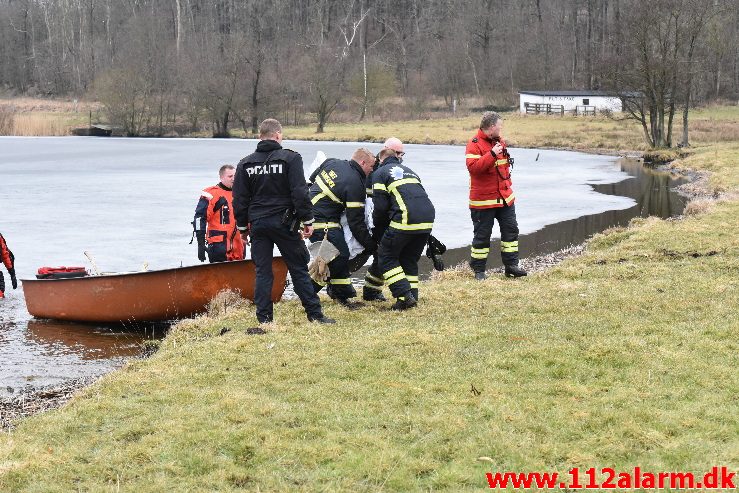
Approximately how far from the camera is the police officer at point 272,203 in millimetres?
8578

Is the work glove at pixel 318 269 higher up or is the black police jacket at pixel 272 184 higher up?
the black police jacket at pixel 272 184

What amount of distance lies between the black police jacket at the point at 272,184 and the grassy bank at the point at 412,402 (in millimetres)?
1178

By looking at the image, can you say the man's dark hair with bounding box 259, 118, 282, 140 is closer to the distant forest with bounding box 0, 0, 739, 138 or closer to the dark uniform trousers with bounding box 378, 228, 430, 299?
the dark uniform trousers with bounding box 378, 228, 430, 299

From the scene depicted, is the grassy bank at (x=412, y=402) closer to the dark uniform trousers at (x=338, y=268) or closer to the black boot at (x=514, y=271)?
the dark uniform trousers at (x=338, y=268)

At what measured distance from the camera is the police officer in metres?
8.58

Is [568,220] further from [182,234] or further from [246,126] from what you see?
[246,126]

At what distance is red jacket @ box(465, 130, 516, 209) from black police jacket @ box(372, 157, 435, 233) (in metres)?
2.06

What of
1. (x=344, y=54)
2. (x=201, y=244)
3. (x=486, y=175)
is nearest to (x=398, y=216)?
(x=486, y=175)

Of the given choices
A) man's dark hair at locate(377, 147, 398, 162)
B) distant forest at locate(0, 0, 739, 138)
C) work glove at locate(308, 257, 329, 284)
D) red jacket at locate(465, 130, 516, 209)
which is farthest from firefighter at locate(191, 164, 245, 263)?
distant forest at locate(0, 0, 739, 138)

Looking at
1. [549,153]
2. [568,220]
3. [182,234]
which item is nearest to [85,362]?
[182,234]

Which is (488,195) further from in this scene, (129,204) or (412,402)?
(129,204)

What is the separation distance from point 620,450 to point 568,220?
15.9 meters

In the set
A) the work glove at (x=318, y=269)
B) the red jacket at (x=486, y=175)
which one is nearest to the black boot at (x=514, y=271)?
the red jacket at (x=486, y=175)

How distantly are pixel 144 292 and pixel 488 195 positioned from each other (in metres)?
4.44
